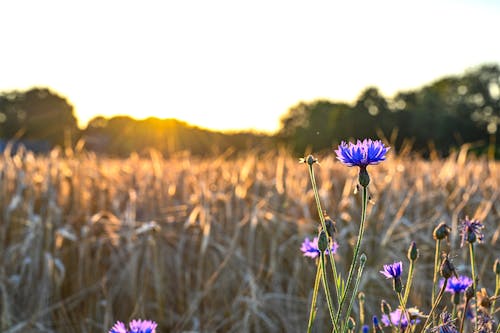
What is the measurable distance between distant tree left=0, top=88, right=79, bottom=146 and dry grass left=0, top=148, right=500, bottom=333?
30.2m

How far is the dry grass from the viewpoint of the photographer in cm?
275

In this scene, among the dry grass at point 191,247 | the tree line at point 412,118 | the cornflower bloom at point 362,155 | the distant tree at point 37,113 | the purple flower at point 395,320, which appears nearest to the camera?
the cornflower bloom at point 362,155

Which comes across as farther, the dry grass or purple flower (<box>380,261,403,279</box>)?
the dry grass

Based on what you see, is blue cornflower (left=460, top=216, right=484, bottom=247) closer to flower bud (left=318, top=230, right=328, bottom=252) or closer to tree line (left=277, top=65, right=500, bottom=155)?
flower bud (left=318, top=230, right=328, bottom=252)

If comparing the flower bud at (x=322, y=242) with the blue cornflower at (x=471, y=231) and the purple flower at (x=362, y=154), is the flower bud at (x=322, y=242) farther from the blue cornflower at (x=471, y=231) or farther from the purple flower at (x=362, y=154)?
the blue cornflower at (x=471, y=231)

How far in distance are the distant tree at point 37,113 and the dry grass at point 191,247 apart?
99.1 ft

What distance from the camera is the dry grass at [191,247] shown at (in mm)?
2750

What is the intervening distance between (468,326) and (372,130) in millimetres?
28314

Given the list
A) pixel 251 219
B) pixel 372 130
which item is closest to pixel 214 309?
pixel 251 219

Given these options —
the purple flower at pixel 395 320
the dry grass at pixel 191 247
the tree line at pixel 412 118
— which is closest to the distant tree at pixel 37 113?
the tree line at pixel 412 118

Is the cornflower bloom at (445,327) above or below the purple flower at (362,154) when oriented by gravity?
below

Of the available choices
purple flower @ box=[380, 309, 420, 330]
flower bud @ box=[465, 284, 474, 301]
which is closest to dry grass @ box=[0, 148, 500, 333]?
purple flower @ box=[380, 309, 420, 330]

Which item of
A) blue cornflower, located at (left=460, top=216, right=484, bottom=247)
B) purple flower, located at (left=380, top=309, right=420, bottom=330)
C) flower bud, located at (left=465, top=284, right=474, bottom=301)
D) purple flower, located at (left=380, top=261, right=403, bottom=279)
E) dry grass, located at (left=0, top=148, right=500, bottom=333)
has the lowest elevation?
dry grass, located at (left=0, top=148, right=500, bottom=333)

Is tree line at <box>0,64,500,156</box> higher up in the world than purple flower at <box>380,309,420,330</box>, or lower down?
higher up
